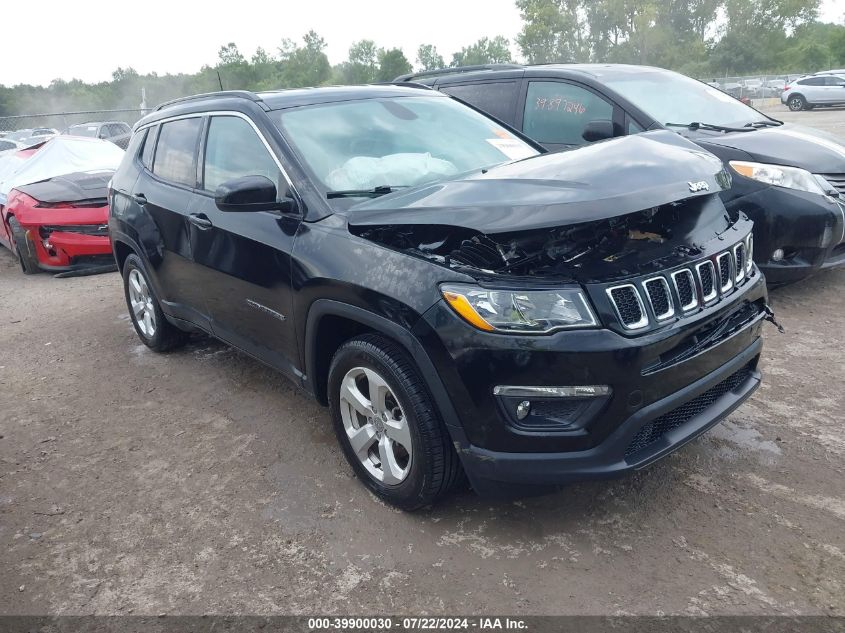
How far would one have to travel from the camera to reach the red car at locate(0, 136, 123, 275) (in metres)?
7.96

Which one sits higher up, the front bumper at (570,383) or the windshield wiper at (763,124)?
the windshield wiper at (763,124)

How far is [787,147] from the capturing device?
522 cm

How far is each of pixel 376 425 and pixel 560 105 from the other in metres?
3.93

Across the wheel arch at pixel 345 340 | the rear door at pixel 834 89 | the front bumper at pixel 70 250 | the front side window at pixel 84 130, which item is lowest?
the rear door at pixel 834 89

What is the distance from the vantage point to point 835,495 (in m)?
2.91

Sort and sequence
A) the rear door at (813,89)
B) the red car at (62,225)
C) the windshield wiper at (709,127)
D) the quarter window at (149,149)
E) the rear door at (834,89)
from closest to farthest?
the quarter window at (149,149) → the windshield wiper at (709,127) → the red car at (62,225) → the rear door at (834,89) → the rear door at (813,89)

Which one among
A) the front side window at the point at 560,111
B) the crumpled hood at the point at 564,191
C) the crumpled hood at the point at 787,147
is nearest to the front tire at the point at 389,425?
the crumpled hood at the point at 564,191

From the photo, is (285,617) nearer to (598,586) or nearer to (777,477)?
(598,586)

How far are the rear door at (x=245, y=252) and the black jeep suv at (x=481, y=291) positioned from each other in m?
0.02

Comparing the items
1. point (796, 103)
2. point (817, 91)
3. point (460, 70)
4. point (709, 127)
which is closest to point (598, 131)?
point (709, 127)

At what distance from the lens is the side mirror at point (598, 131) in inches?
199

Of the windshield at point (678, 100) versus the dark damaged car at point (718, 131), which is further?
the windshield at point (678, 100)

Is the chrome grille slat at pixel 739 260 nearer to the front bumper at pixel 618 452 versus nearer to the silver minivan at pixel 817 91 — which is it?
the front bumper at pixel 618 452

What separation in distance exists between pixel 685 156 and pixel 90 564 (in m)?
3.01
